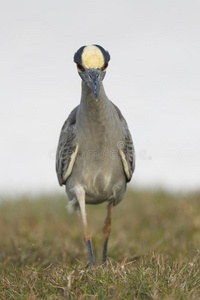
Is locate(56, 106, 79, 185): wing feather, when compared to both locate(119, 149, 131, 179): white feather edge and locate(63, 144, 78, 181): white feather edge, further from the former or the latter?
locate(119, 149, 131, 179): white feather edge

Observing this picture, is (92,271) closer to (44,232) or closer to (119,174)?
(119,174)

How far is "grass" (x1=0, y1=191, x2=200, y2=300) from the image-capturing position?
4762 millimetres

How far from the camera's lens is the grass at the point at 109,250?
15.6 feet

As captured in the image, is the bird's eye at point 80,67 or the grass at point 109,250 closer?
the grass at point 109,250

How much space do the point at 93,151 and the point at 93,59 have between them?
113 centimetres

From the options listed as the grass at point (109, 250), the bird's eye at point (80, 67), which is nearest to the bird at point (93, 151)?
the bird's eye at point (80, 67)

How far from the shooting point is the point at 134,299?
4527 millimetres

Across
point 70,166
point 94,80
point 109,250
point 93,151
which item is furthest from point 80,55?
point 109,250

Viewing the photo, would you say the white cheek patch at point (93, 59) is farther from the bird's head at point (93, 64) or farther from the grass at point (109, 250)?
the grass at point (109, 250)

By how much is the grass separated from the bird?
0.77 m

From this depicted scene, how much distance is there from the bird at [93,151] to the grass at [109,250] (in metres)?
0.77

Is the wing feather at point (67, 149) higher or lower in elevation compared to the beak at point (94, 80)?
lower

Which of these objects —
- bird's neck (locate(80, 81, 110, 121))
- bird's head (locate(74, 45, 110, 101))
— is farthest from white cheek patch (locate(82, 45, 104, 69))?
bird's neck (locate(80, 81, 110, 121))

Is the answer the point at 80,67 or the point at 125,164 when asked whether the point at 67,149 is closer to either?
the point at 125,164
